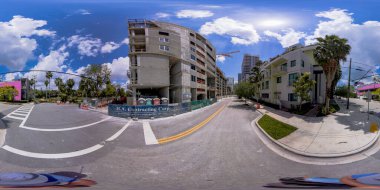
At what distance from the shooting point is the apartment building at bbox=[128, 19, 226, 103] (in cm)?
1507

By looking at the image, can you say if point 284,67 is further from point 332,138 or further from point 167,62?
point 332,138

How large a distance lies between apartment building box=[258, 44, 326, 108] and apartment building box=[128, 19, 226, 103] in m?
11.5

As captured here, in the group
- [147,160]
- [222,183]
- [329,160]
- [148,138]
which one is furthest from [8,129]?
→ [329,160]

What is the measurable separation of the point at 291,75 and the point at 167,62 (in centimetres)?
1503

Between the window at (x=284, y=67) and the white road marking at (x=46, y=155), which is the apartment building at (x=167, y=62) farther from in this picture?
the window at (x=284, y=67)

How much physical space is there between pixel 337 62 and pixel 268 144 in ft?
28.8

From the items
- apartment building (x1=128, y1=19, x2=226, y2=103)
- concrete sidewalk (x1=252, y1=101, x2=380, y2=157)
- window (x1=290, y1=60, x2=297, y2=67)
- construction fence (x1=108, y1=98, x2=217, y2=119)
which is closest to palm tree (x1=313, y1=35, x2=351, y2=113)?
concrete sidewalk (x1=252, y1=101, x2=380, y2=157)

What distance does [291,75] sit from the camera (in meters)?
20.1

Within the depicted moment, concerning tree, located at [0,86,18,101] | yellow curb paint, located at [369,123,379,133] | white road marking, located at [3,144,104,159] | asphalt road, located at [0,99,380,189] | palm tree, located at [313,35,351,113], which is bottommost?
asphalt road, located at [0,99,380,189]

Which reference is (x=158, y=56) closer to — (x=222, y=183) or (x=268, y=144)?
(x=268, y=144)

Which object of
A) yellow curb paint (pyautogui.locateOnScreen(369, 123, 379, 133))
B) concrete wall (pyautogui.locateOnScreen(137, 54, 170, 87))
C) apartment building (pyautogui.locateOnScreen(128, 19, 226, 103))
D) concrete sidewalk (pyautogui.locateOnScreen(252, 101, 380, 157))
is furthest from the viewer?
concrete wall (pyautogui.locateOnScreen(137, 54, 170, 87))

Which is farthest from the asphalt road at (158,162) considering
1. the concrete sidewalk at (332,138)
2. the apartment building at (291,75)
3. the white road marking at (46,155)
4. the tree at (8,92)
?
the tree at (8,92)

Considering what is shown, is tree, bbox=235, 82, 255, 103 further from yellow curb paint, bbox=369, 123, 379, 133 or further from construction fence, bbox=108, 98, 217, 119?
yellow curb paint, bbox=369, 123, 379, 133

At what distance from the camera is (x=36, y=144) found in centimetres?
521
